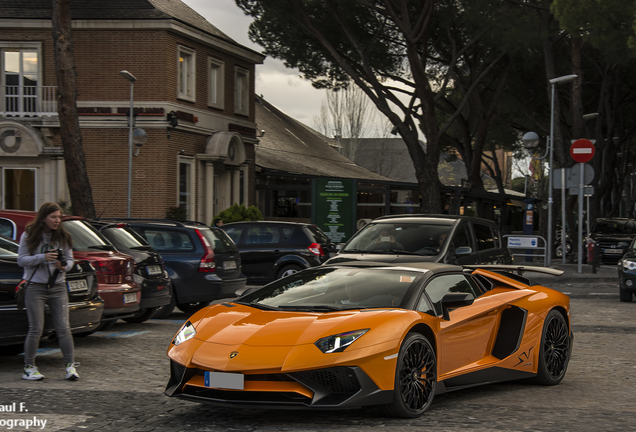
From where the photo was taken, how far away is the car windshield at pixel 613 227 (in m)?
30.8

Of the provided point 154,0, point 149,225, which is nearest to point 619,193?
point 154,0

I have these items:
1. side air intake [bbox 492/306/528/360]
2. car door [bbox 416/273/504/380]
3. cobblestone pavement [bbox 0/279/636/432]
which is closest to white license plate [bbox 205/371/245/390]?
cobblestone pavement [bbox 0/279/636/432]

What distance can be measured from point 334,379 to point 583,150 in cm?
1920

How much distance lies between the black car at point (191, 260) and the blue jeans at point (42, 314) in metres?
5.51

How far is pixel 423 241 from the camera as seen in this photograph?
40.8 ft

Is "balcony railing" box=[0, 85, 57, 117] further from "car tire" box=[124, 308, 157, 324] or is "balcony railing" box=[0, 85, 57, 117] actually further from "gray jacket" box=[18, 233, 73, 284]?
"gray jacket" box=[18, 233, 73, 284]

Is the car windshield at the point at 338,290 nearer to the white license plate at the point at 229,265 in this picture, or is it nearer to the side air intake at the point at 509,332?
Answer: the side air intake at the point at 509,332

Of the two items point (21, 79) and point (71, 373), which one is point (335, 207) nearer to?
point (21, 79)

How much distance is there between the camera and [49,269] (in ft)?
24.7

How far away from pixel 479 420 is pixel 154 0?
2605 centimetres

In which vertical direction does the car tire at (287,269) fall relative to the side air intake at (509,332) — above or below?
Result: below

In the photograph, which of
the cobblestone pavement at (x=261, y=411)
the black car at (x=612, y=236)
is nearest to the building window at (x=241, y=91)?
the black car at (x=612, y=236)

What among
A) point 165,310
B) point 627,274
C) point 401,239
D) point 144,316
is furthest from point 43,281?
point 627,274

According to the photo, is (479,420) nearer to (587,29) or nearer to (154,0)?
(587,29)
